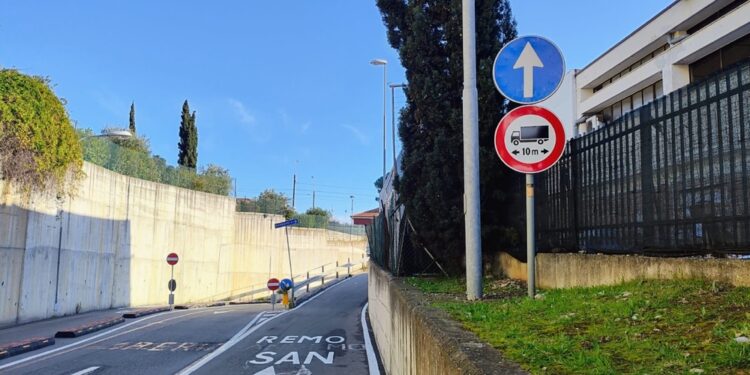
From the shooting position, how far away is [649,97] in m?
30.6

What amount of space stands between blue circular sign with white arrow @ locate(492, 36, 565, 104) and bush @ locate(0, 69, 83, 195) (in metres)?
17.1

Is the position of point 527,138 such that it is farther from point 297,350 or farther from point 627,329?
point 297,350

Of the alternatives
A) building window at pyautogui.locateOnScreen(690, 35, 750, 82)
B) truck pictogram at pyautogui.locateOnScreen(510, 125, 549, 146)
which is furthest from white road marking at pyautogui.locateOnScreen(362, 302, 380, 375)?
building window at pyautogui.locateOnScreen(690, 35, 750, 82)

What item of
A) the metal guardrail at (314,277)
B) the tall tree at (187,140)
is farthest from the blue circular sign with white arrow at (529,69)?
the tall tree at (187,140)

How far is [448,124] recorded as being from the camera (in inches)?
412

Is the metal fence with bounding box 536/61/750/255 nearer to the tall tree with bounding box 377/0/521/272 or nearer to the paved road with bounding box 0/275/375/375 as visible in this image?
the tall tree with bounding box 377/0/521/272

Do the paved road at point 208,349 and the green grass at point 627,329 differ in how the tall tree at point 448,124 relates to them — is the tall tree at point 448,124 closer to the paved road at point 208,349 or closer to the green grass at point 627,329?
the paved road at point 208,349

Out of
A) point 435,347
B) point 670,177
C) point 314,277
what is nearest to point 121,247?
point 314,277

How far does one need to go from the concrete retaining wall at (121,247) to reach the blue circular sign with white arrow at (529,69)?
17473mm

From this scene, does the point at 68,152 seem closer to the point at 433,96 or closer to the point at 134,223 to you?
the point at 134,223

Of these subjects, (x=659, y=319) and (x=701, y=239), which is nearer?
(x=659, y=319)

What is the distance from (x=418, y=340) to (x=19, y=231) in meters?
17.9

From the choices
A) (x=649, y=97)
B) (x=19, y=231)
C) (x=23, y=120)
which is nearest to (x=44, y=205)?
(x=19, y=231)

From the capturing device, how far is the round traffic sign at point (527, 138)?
5664 millimetres
